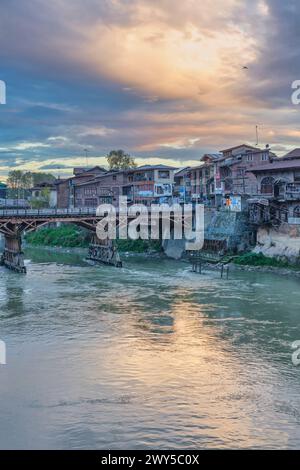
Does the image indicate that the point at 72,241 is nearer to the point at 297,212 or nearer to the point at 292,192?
the point at 292,192

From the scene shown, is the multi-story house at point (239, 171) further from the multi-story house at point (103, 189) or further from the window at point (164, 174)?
the multi-story house at point (103, 189)

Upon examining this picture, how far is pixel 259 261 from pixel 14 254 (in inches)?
873

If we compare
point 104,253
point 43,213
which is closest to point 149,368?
point 43,213

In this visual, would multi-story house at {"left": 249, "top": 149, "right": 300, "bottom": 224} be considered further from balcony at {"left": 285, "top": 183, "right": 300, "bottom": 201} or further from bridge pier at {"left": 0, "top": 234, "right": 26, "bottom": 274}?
bridge pier at {"left": 0, "top": 234, "right": 26, "bottom": 274}

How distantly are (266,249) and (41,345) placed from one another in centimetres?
3043

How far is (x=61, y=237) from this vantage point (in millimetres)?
74688

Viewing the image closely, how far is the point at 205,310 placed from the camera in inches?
1166

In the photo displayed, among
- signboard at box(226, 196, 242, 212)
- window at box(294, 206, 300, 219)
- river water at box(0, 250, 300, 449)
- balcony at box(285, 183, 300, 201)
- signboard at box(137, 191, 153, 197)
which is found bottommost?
river water at box(0, 250, 300, 449)

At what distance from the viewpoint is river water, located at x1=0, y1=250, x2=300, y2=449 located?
14.7 meters

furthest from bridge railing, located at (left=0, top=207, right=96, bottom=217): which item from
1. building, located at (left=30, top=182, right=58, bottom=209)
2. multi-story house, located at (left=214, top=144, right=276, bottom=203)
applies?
building, located at (left=30, top=182, right=58, bottom=209)

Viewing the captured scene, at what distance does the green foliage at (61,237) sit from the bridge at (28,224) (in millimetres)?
18225

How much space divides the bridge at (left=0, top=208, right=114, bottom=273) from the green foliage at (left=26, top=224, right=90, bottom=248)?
59.8 feet

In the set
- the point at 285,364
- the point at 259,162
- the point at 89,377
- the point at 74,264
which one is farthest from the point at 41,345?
the point at 259,162
